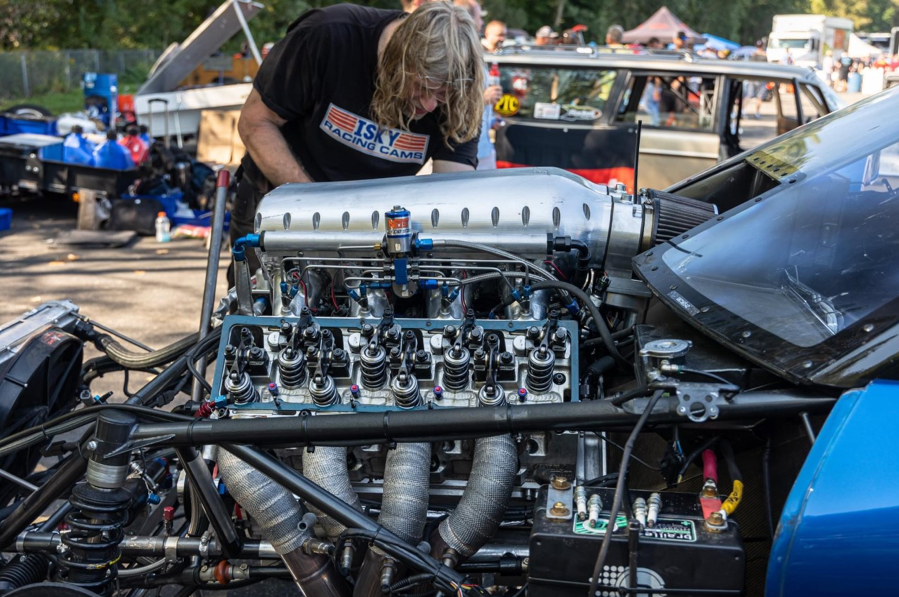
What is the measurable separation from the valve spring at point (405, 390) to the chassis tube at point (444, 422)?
0.55 ft

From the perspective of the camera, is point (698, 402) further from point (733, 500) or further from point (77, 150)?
point (77, 150)

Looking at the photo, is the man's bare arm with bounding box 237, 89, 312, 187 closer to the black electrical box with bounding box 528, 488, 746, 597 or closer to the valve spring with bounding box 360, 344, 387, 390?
the valve spring with bounding box 360, 344, 387, 390

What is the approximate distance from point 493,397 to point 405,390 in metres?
0.21

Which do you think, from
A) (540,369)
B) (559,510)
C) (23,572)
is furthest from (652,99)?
(23,572)

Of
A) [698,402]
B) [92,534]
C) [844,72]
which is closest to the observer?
[698,402]

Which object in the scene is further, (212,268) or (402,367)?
(212,268)

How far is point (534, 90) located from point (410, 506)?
687cm

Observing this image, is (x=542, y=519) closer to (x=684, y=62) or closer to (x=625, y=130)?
(x=625, y=130)

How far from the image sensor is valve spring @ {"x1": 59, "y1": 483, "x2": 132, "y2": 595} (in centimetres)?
197

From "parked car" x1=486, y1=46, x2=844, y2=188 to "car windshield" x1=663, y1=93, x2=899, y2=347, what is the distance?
16.9 ft

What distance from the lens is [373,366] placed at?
206 centimetres

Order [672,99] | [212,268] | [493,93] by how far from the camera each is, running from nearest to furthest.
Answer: [212,268] < [493,93] < [672,99]

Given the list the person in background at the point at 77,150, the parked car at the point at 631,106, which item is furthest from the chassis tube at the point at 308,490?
the person in background at the point at 77,150

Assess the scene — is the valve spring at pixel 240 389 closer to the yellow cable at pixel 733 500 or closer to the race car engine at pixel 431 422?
the race car engine at pixel 431 422
